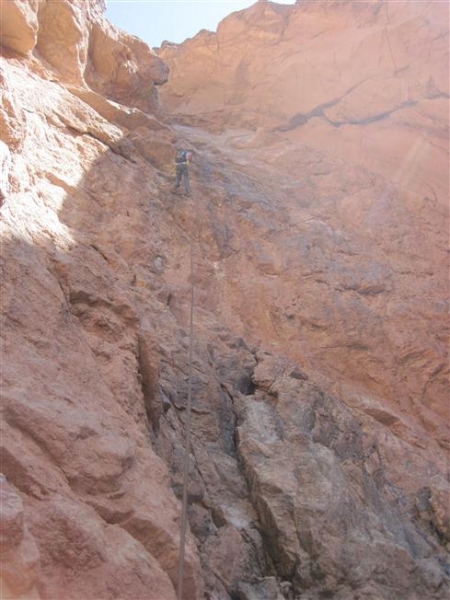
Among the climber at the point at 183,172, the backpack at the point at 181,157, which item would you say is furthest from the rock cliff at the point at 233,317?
the backpack at the point at 181,157

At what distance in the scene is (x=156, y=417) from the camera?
561 centimetres

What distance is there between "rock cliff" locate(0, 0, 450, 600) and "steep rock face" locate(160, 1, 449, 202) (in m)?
0.08

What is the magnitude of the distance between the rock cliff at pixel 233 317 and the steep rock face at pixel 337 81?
8 centimetres

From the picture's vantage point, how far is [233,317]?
9.35 metres

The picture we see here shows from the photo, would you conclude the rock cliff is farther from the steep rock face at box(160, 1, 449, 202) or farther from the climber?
the climber

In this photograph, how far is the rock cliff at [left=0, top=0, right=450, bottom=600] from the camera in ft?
13.5

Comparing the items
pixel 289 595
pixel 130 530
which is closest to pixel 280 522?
pixel 289 595

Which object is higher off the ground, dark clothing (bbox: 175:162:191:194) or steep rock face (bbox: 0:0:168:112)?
steep rock face (bbox: 0:0:168:112)

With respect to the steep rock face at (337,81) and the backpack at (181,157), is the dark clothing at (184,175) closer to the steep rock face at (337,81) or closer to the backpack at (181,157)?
the backpack at (181,157)

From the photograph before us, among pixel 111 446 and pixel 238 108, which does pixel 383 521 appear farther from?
pixel 238 108

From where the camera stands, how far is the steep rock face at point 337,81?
53.7 feet

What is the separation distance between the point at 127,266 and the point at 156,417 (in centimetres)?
303

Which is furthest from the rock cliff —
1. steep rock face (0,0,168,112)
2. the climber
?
the climber

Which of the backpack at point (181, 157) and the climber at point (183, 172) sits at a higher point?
the backpack at point (181, 157)
